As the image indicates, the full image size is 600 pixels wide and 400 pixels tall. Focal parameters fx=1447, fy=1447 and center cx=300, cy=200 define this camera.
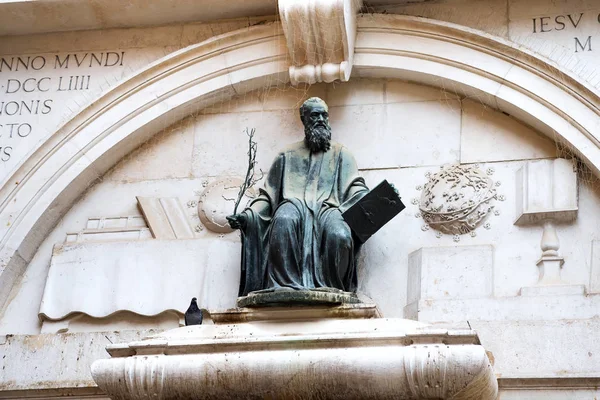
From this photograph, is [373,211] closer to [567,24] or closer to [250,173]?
[250,173]

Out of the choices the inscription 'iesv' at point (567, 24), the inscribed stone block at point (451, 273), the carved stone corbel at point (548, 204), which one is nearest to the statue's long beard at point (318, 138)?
the inscribed stone block at point (451, 273)

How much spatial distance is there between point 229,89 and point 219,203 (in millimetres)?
880

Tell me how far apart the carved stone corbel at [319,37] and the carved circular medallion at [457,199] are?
969 millimetres

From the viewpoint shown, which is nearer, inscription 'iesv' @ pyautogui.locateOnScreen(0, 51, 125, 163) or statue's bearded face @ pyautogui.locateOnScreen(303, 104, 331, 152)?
statue's bearded face @ pyautogui.locateOnScreen(303, 104, 331, 152)

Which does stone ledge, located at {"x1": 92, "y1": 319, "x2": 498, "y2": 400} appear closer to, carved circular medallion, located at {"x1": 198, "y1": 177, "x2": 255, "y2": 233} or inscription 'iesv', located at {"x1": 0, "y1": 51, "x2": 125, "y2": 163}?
carved circular medallion, located at {"x1": 198, "y1": 177, "x2": 255, "y2": 233}

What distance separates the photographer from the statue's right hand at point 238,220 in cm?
872

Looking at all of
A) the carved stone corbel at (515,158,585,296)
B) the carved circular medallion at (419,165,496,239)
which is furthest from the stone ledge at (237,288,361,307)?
the carved stone corbel at (515,158,585,296)

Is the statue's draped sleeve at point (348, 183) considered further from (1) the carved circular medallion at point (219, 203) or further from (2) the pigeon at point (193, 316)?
(2) the pigeon at point (193, 316)

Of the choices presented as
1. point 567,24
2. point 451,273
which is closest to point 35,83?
point 451,273

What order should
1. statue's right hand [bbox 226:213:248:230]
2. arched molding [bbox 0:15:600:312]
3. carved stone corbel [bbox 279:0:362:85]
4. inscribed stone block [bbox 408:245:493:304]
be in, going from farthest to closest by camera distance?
1. carved stone corbel [bbox 279:0:362:85]
2. arched molding [bbox 0:15:600:312]
3. inscribed stone block [bbox 408:245:493:304]
4. statue's right hand [bbox 226:213:248:230]

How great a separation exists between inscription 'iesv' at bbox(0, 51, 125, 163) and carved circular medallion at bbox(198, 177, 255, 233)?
1.24 metres

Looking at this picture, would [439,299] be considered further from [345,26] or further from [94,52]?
[94,52]

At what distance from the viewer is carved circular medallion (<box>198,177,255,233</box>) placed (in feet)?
30.9

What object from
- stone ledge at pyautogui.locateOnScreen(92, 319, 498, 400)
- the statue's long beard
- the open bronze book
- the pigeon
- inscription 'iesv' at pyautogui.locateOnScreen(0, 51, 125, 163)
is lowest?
stone ledge at pyautogui.locateOnScreen(92, 319, 498, 400)
